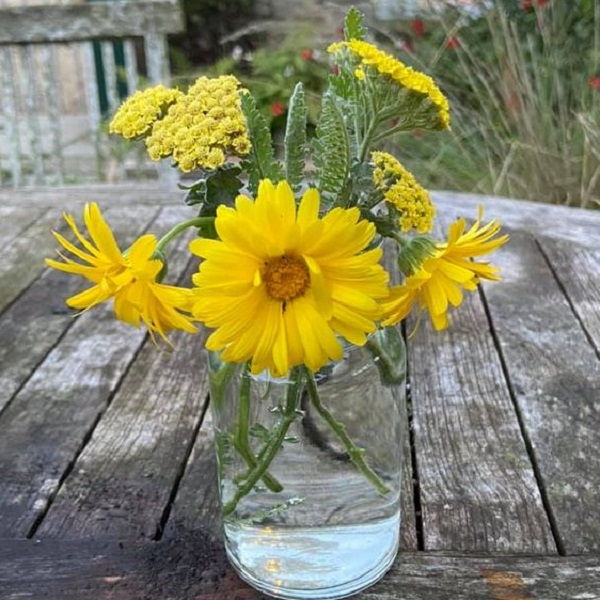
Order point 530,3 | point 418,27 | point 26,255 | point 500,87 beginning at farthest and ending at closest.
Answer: point 418,27 < point 530,3 < point 500,87 < point 26,255

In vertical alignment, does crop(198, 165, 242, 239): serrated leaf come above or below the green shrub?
above

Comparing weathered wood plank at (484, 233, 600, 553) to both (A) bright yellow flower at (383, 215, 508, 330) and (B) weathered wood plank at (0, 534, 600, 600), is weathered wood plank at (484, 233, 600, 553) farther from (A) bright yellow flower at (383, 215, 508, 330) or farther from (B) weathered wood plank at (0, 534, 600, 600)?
(A) bright yellow flower at (383, 215, 508, 330)

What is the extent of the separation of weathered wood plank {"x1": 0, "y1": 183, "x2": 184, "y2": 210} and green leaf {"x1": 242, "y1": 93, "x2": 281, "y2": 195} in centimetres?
122

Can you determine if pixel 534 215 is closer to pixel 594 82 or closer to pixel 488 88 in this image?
pixel 488 88

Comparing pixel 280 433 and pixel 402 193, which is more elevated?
pixel 402 193

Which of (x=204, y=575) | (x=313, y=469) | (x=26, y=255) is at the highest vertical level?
(x=313, y=469)

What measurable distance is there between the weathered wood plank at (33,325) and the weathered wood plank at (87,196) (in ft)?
0.86

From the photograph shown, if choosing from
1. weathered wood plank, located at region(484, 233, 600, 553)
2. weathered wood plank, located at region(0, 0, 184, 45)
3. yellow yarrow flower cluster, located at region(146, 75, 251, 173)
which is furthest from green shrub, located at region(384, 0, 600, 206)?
yellow yarrow flower cluster, located at region(146, 75, 251, 173)

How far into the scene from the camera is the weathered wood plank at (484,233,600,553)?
2.84ft

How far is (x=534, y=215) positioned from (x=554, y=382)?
0.69 m

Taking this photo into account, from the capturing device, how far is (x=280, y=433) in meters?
0.70

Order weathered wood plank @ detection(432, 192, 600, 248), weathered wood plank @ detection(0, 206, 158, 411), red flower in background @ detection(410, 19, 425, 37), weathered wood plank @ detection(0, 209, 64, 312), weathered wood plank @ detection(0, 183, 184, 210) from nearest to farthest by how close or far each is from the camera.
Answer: weathered wood plank @ detection(0, 206, 158, 411) < weathered wood plank @ detection(0, 209, 64, 312) < weathered wood plank @ detection(432, 192, 600, 248) < weathered wood plank @ detection(0, 183, 184, 210) < red flower in background @ detection(410, 19, 425, 37)

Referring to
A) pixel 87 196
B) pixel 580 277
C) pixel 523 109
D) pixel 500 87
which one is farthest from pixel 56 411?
pixel 500 87

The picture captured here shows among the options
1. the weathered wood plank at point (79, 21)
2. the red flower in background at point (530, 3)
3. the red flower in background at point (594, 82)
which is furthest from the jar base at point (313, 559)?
the red flower in background at point (530, 3)
